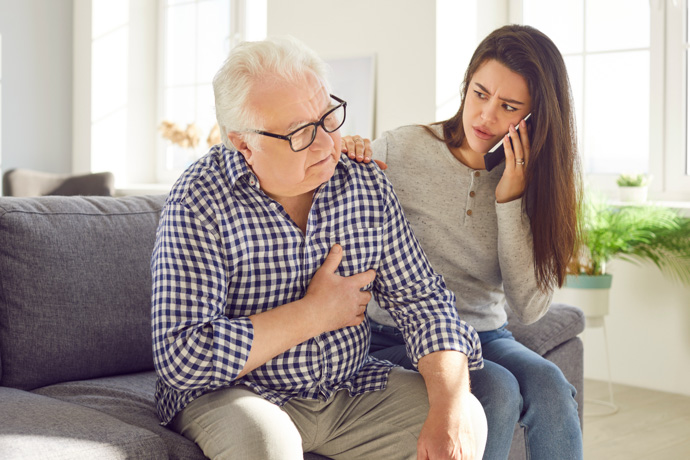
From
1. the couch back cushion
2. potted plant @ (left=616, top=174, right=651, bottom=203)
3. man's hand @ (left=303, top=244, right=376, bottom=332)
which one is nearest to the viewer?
man's hand @ (left=303, top=244, right=376, bottom=332)

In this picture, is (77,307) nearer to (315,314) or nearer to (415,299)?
(315,314)

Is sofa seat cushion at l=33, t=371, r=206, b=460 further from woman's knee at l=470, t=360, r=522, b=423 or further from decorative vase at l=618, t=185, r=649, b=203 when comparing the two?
decorative vase at l=618, t=185, r=649, b=203

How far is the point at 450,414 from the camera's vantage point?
4.43 ft

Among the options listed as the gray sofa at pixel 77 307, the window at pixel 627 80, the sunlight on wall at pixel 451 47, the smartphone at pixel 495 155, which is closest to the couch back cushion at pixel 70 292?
the gray sofa at pixel 77 307

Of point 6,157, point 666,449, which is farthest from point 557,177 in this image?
point 6,157

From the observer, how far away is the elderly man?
1328mm

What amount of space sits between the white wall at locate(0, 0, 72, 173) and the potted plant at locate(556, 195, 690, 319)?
14.1 ft

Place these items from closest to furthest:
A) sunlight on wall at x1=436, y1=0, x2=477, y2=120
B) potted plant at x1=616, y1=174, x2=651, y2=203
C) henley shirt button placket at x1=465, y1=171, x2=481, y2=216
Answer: henley shirt button placket at x1=465, y1=171, x2=481, y2=216 → potted plant at x1=616, y1=174, x2=651, y2=203 → sunlight on wall at x1=436, y1=0, x2=477, y2=120

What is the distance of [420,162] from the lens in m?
1.88

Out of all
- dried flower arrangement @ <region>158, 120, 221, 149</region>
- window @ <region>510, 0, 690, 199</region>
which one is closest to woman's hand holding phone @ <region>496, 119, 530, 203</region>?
window @ <region>510, 0, 690, 199</region>

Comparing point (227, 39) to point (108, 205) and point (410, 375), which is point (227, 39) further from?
point (410, 375)

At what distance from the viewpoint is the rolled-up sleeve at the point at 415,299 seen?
1.49m

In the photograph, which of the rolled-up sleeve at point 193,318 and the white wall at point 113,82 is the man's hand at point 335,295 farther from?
the white wall at point 113,82

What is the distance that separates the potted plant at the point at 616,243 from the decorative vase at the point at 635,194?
11 cm
